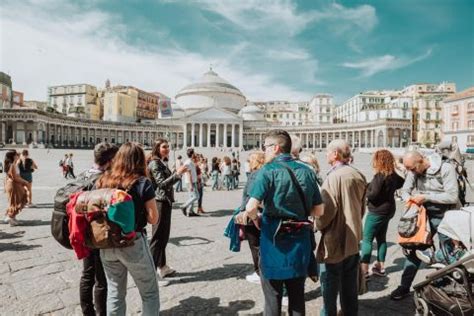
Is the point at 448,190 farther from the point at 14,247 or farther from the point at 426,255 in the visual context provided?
the point at 14,247

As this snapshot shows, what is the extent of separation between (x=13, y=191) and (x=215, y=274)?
5.65 metres

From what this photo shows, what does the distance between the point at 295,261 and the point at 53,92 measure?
100m

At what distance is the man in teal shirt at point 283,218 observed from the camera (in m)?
2.51

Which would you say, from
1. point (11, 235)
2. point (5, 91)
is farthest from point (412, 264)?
point (5, 91)

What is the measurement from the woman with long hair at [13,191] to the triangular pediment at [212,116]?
2974 inches

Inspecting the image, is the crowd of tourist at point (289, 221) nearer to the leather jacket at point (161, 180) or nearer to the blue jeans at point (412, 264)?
the blue jeans at point (412, 264)

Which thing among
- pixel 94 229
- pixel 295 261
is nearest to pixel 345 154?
pixel 295 261

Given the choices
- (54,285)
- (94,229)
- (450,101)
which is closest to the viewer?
(94,229)

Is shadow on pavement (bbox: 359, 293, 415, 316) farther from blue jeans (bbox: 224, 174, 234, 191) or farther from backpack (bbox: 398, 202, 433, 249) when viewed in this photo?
blue jeans (bbox: 224, 174, 234, 191)

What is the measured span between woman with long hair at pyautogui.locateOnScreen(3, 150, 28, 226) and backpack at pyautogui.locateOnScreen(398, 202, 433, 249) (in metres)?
7.78

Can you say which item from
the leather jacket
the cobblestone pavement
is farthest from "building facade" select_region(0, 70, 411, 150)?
the leather jacket

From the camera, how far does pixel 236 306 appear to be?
3.61 metres

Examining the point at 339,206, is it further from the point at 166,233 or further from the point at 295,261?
the point at 166,233

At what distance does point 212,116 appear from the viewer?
274ft
